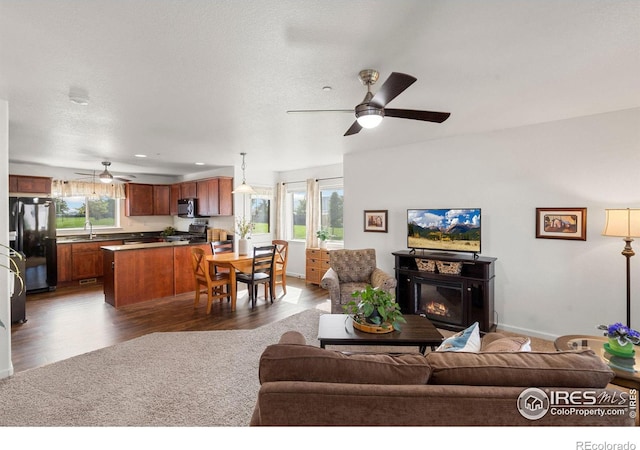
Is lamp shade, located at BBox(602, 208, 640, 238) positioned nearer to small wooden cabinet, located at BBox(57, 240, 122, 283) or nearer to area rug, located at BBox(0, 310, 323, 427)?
area rug, located at BBox(0, 310, 323, 427)

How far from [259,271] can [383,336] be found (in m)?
2.73

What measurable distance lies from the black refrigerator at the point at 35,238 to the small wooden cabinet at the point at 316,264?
475 centimetres

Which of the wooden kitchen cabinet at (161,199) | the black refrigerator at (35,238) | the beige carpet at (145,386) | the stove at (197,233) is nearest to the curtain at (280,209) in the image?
the stove at (197,233)

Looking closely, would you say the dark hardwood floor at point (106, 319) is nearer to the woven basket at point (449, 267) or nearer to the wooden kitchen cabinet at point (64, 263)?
the wooden kitchen cabinet at point (64, 263)

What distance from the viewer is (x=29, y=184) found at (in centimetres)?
588

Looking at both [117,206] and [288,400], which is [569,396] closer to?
[288,400]

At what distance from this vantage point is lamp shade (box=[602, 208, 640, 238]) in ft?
8.82

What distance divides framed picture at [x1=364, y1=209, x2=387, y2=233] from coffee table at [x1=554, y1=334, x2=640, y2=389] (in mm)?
2789

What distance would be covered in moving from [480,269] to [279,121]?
2.94 metres

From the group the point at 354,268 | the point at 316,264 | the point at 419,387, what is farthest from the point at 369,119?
the point at 316,264

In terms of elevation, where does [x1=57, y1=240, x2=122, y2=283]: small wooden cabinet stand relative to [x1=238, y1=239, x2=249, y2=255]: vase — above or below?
below

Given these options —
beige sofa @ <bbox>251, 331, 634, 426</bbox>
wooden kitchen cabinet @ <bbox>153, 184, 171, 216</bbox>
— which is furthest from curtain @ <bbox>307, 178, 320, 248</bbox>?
beige sofa @ <bbox>251, 331, 634, 426</bbox>

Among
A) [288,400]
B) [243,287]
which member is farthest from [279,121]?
[243,287]
